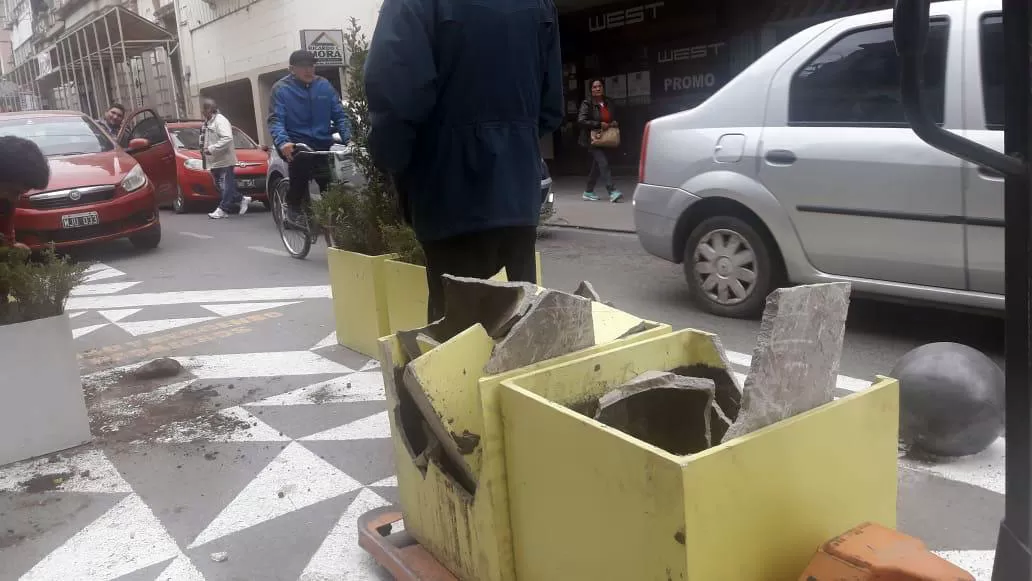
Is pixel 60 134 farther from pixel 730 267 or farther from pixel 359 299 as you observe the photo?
pixel 730 267

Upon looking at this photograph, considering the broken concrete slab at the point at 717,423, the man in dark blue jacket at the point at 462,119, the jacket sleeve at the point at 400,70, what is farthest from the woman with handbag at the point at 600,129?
the broken concrete slab at the point at 717,423

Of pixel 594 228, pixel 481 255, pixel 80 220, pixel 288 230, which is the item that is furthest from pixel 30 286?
pixel 594 228

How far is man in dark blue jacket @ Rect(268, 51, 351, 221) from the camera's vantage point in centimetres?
727

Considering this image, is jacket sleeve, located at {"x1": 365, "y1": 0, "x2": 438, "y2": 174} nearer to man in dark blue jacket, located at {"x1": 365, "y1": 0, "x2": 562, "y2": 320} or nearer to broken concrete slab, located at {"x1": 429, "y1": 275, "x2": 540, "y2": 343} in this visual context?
man in dark blue jacket, located at {"x1": 365, "y1": 0, "x2": 562, "y2": 320}

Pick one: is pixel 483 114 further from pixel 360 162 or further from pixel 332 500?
pixel 360 162

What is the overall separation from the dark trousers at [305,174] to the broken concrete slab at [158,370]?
2.76 metres

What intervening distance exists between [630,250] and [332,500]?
559 cm

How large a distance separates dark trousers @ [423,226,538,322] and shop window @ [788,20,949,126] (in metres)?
2.31

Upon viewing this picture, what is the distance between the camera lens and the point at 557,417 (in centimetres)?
178

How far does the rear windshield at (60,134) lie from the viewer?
963cm

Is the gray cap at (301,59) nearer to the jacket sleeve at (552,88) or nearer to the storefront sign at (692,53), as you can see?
the jacket sleeve at (552,88)

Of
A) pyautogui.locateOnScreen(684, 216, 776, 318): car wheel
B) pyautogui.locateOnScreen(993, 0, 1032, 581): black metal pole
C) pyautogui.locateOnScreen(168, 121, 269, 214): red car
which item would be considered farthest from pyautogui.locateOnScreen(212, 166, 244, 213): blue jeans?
pyautogui.locateOnScreen(993, 0, 1032, 581): black metal pole

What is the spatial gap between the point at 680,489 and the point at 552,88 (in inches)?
87.5

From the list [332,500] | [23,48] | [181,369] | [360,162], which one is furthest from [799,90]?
[23,48]
